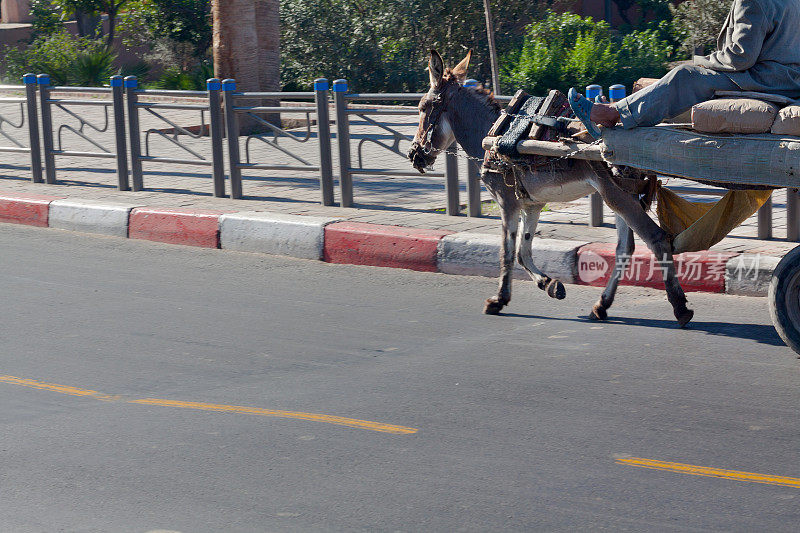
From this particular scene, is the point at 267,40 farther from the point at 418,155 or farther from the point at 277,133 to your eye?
the point at 418,155

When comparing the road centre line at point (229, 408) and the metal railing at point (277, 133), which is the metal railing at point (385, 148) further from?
the road centre line at point (229, 408)

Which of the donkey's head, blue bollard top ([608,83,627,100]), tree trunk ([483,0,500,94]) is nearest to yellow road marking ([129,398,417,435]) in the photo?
the donkey's head

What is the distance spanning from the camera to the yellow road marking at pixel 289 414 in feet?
17.1

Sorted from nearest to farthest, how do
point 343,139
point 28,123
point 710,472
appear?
point 710,472 → point 343,139 → point 28,123

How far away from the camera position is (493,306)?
7371mm

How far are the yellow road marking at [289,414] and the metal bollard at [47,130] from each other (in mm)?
8181

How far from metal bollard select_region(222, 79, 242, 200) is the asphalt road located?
9.97ft

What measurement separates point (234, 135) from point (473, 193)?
292 centimetres

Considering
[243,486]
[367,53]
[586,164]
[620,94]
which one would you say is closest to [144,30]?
[367,53]

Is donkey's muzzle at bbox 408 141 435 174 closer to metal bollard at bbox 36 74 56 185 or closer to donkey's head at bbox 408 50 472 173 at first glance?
donkey's head at bbox 408 50 472 173

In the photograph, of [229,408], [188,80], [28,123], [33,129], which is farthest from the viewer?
[188,80]

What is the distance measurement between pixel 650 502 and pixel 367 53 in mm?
16247

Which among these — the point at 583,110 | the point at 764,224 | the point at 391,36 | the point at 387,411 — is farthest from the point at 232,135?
the point at 391,36

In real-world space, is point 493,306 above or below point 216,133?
below
